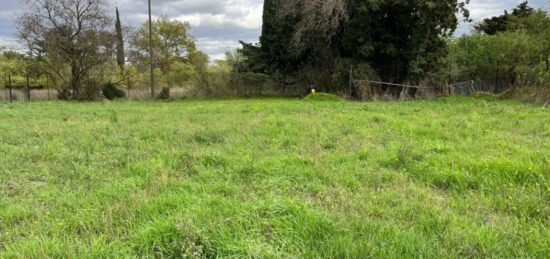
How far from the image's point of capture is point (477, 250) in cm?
Answer: 258

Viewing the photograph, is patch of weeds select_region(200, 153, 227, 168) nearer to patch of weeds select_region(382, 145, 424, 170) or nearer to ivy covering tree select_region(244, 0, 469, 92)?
patch of weeds select_region(382, 145, 424, 170)

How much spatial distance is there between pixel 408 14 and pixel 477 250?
16.9 meters

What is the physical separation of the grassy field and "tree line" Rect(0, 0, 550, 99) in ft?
37.2

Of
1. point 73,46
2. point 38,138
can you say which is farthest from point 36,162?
point 73,46

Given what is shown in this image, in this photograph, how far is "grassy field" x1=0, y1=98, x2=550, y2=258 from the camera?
105 inches

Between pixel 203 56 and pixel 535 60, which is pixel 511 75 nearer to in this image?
pixel 535 60

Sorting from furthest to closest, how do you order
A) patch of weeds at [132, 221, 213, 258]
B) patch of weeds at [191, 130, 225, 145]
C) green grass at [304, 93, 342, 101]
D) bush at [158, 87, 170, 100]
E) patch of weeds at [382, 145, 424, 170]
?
bush at [158, 87, 170, 100]
green grass at [304, 93, 342, 101]
patch of weeds at [191, 130, 225, 145]
patch of weeds at [382, 145, 424, 170]
patch of weeds at [132, 221, 213, 258]

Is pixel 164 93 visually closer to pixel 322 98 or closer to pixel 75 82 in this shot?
pixel 75 82

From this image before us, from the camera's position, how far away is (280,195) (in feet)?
12.0

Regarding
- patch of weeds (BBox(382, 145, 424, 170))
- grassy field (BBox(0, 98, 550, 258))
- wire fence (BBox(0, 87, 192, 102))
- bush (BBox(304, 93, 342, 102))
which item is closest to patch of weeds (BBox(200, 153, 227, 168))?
grassy field (BBox(0, 98, 550, 258))

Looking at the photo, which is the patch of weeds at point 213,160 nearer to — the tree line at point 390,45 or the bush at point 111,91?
the tree line at point 390,45

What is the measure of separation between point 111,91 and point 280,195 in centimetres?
2208

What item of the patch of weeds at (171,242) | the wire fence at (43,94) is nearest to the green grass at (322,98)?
the wire fence at (43,94)

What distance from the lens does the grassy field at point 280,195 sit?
8.71ft
